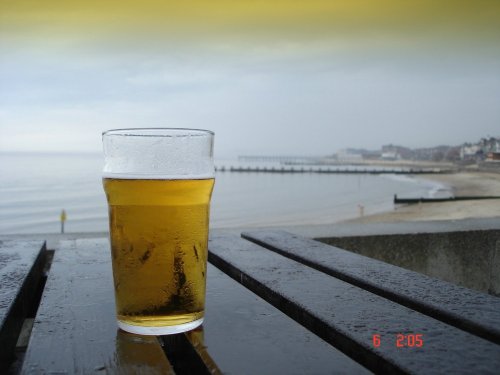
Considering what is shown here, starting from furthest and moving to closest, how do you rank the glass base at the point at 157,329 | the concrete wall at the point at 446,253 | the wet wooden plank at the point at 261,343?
→ the concrete wall at the point at 446,253 → the glass base at the point at 157,329 → the wet wooden plank at the point at 261,343

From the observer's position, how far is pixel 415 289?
84cm

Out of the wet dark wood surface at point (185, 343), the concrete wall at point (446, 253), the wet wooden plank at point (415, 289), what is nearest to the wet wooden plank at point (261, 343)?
the wet dark wood surface at point (185, 343)

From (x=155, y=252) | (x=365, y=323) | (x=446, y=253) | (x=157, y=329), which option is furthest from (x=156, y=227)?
(x=446, y=253)

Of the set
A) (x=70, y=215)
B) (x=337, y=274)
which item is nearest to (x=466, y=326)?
(x=337, y=274)

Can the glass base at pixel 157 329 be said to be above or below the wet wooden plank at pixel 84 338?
above

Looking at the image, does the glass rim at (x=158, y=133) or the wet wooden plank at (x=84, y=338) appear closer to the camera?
the wet wooden plank at (x=84, y=338)

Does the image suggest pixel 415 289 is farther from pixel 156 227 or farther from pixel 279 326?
pixel 156 227

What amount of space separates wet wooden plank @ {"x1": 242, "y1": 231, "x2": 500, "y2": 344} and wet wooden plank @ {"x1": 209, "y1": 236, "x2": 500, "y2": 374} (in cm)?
3

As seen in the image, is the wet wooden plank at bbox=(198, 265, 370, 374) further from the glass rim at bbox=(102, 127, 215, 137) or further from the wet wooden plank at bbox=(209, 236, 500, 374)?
the glass rim at bbox=(102, 127, 215, 137)

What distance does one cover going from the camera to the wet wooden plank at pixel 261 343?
525 mm

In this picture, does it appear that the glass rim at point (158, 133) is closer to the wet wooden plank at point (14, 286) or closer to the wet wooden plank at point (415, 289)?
the wet wooden plank at point (14, 286)
